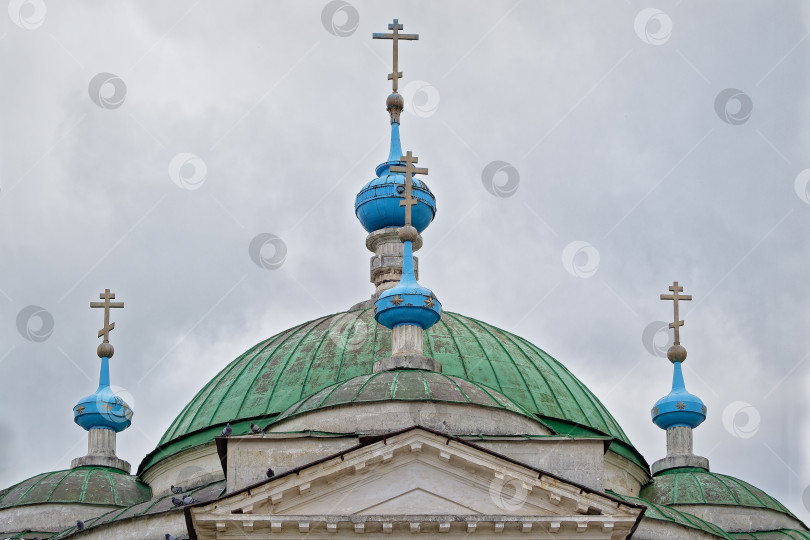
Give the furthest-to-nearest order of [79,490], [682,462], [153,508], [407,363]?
1. [682,462]
2. [79,490]
3. [153,508]
4. [407,363]

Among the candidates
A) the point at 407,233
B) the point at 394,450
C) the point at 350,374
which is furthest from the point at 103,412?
the point at 394,450

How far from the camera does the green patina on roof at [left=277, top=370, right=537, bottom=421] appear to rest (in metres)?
Answer: 39.0

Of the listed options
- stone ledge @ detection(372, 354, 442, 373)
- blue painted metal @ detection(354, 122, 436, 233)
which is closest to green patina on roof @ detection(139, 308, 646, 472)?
blue painted metal @ detection(354, 122, 436, 233)

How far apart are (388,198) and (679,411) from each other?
31.0 ft

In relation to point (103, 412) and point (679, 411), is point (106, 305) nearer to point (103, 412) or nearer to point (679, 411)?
point (103, 412)

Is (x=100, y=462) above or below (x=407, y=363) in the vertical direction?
above

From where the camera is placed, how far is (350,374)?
160 feet

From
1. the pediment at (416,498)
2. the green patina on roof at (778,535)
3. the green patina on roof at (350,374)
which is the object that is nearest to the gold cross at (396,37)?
the green patina on roof at (350,374)

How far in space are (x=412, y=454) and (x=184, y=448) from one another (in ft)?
49.6

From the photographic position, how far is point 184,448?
48594mm

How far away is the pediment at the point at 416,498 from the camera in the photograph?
33.8 meters

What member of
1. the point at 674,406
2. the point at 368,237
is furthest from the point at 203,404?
the point at 674,406

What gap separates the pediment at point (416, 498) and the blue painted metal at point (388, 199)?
18578 mm

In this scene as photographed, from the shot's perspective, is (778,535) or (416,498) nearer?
(416,498)
